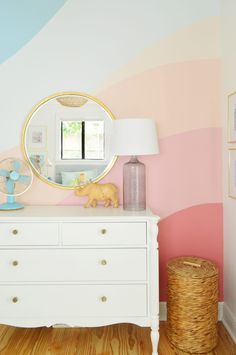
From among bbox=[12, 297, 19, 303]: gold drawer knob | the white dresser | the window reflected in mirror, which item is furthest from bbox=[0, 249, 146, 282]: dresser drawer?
the window reflected in mirror

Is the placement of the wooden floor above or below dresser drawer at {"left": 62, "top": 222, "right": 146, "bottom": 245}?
below

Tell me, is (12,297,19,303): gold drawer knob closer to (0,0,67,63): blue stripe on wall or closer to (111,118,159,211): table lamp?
(111,118,159,211): table lamp

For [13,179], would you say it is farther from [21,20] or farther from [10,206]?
[21,20]

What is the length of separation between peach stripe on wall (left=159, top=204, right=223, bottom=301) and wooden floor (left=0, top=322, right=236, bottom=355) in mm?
372

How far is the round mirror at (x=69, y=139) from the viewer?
2.44m

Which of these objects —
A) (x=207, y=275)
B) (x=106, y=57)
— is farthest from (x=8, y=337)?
(x=106, y=57)

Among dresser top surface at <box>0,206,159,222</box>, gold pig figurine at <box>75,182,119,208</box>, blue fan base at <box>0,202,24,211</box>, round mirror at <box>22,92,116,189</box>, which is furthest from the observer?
round mirror at <box>22,92,116,189</box>

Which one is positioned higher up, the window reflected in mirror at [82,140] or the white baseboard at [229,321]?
the window reflected in mirror at [82,140]

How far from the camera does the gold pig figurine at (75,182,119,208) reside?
2.31 metres

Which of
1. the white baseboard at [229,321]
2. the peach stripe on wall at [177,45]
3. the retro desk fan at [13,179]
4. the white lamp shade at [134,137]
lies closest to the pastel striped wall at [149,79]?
the peach stripe on wall at [177,45]

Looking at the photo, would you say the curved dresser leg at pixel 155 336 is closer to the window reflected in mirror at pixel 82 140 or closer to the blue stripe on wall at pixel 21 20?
the window reflected in mirror at pixel 82 140

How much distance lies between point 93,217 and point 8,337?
3.59ft

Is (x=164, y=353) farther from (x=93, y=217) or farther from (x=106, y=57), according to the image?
(x=106, y=57)

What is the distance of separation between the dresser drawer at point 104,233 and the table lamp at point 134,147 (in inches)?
9.4
